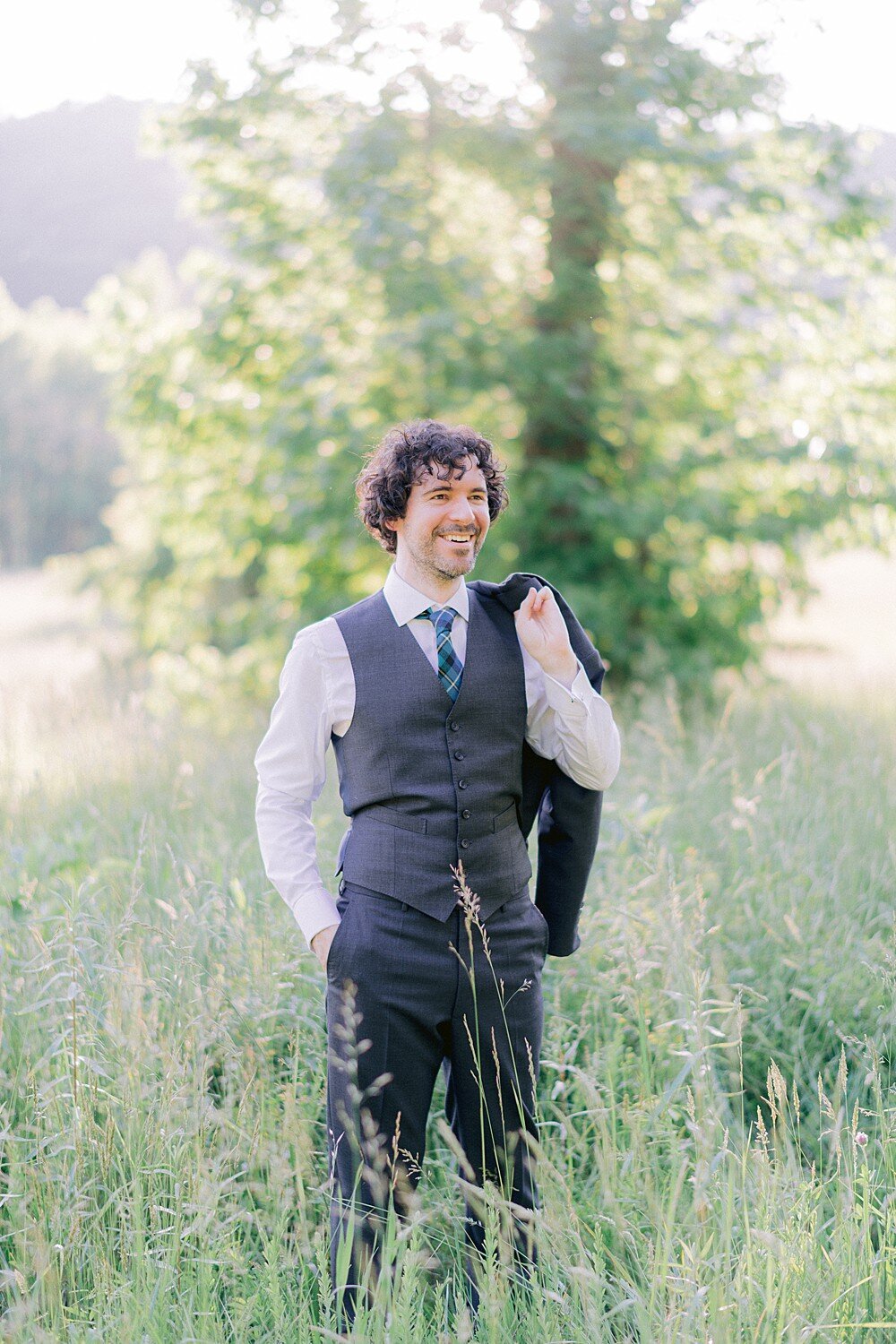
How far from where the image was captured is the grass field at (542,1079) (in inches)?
85.1

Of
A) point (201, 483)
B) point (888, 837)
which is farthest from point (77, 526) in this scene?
point (888, 837)

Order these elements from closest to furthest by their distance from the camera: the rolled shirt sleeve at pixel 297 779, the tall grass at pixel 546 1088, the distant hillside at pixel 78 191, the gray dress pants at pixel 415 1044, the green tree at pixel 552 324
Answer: the tall grass at pixel 546 1088 < the gray dress pants at pixel 415 1044 < the rolled shirt sleeve at pixel 297 779 < the green tree at pixel 552 324 < the distant hillside at pixel 78 191

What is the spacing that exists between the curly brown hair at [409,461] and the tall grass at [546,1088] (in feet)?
3.57

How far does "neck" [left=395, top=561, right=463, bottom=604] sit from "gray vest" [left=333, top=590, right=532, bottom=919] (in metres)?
0.10

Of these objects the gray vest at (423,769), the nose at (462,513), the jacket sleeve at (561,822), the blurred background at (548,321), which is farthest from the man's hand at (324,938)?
the blurred background at (548,321)

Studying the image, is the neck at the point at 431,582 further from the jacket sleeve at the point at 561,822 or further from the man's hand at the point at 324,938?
the man's hand at the point at 324,938

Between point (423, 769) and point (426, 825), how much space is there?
0.13 meters

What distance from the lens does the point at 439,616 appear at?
2.57m

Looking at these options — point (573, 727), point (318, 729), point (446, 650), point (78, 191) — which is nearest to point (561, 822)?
point (573, 727)

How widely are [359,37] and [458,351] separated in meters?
2.18

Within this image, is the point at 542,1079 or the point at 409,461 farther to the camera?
the point at 542,1079

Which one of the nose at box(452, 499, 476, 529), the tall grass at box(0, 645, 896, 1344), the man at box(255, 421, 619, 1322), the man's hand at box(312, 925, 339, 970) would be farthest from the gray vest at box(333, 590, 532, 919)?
the tall grass at box(0, 645, 896, 1344)

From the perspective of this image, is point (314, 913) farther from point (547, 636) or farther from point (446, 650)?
point (547, 636)

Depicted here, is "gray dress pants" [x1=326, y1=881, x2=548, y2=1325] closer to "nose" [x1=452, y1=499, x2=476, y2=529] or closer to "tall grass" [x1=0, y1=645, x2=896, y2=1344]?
"tall grass" [x1=0, y1=645, x2=896, y2=1344]
